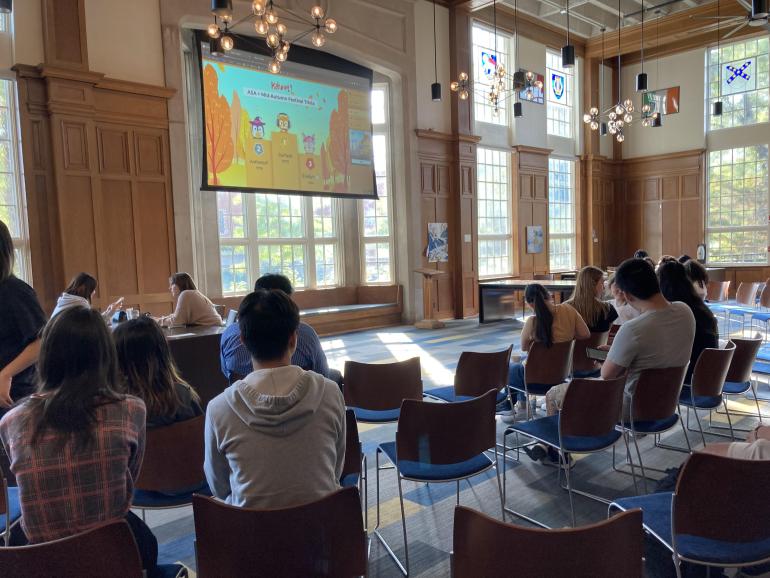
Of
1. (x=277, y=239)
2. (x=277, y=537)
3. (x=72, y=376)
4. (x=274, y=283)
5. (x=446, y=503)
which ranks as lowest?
(x=446, y=503)

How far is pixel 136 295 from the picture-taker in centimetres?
743

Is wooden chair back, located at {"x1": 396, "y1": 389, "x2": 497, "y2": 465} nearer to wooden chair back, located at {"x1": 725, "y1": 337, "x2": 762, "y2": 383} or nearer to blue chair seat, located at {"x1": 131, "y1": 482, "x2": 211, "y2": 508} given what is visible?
blue chair seat, located at {"x1": 131, "y1": 482, "x2": 211, "y2": 508}

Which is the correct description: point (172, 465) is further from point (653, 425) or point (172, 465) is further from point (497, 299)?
point (497, 299)

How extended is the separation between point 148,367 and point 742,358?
3.65m

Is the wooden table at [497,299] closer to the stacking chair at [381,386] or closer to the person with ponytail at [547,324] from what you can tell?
the person with ponytail at [547,324]

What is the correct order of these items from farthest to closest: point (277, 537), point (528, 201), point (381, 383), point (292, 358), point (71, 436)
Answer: point (528, 201) < point (381, 383) < point (292, 358) < point (71, 436) < point (277, 537)

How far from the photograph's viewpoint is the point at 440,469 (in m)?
2.57

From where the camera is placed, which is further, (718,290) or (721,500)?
(718,290)

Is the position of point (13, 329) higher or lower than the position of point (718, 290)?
higher

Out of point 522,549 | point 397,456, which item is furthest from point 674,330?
point 522,549

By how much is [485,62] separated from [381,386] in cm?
1027

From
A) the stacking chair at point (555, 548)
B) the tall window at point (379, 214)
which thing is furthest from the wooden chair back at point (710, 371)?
the tall window at point (379, 214)

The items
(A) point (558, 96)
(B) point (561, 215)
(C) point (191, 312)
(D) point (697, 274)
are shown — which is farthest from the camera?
(B) point (561, 215)

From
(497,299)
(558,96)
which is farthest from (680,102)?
(497,299)
